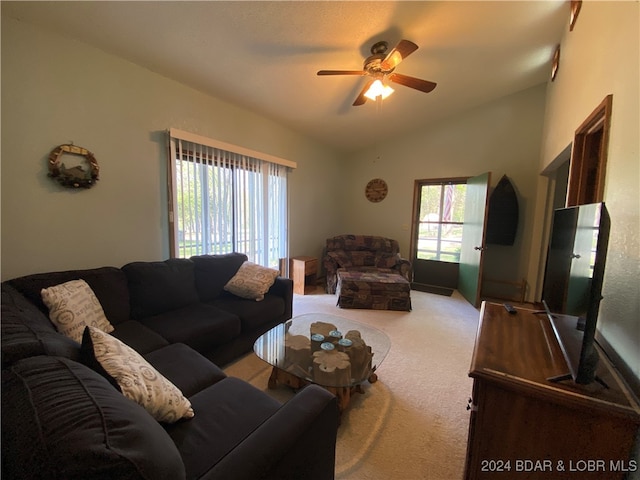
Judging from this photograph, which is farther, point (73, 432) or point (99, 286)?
point (99, 286)

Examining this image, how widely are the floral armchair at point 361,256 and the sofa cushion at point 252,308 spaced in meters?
1.55

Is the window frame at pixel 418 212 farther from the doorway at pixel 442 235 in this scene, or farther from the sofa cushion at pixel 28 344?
the sofa cushion at pixel 28 344

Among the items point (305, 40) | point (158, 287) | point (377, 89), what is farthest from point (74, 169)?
point (377, 89)

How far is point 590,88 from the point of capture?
1.73 meters

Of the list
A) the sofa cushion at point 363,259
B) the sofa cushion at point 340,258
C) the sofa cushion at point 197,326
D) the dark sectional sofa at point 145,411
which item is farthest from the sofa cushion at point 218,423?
the sofa cushion at point 363,259

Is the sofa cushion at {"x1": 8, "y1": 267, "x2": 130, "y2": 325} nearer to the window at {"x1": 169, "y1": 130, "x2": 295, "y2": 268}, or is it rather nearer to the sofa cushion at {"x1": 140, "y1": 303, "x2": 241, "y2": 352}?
the sofa cushion at {"x1": 140, "y1": 303, "x2": 241, "y2": 352}

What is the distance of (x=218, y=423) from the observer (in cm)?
110

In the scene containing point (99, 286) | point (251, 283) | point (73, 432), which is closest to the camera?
point (73, 432)

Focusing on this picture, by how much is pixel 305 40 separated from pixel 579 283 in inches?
96.8

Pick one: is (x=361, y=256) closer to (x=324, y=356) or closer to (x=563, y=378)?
(x=324, y=356)

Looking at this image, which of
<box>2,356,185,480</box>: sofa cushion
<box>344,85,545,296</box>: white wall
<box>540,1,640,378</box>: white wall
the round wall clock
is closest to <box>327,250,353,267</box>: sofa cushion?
<box>344,85,545,296</box>: white wall

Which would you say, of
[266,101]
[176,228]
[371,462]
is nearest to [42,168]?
Answer: [176,228]

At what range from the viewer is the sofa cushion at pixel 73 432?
510mm

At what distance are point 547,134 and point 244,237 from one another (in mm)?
4035
